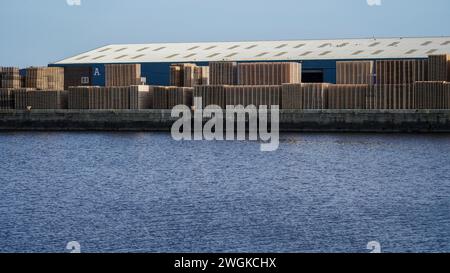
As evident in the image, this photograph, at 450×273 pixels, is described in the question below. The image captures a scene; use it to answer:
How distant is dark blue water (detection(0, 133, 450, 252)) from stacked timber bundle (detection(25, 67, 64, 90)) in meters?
16.8

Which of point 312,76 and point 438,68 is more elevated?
point 438,68

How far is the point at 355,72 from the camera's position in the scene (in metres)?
76.5

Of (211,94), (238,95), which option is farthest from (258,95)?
(211,94)

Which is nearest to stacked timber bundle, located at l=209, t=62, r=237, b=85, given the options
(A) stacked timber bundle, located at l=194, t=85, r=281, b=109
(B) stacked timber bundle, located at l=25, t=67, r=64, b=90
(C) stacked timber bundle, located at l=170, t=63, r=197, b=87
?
(A) stacked timber bundle, located at l=194, t=85, r=281, b=109

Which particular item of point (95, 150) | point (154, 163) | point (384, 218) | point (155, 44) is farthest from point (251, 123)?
point (384, 218)

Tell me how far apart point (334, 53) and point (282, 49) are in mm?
6483

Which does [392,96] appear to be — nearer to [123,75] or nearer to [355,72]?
[355,72]

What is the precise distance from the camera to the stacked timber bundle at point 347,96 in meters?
74.5

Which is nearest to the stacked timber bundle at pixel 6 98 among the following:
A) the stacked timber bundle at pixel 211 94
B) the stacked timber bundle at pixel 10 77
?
the stacked timber bundle at pixel 10 77

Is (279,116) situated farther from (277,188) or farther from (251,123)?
(277,188)

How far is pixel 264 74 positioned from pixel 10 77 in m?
21.8

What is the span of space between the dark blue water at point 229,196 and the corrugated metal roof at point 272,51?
57.1 ft

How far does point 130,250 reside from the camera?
3002 cm

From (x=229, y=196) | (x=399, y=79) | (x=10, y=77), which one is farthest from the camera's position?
(x=10, y=77)
